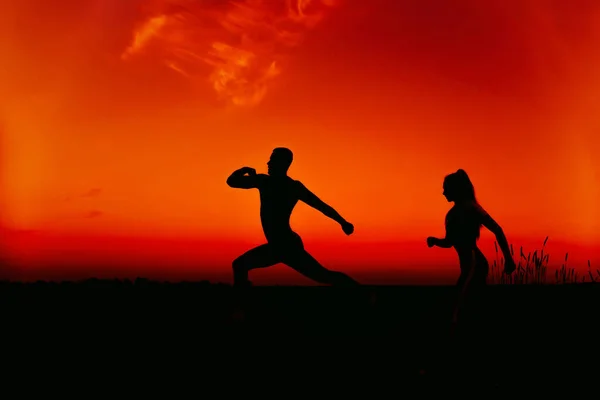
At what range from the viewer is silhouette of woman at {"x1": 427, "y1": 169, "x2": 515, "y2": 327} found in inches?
334

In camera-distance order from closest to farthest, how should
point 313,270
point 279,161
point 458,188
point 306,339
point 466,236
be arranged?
1. point 466,236
2. point 458,188
3. point 313,270
4. point 279,161
5. point 306,339

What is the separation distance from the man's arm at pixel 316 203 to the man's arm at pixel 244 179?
537mm

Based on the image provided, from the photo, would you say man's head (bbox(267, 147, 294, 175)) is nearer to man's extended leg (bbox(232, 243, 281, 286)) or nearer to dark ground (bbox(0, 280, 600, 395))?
man's extended leg (bbox(232, 243, 281, 286))

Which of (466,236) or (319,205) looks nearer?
(466,236)

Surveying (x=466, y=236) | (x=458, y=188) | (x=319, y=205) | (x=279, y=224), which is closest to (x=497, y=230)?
(x=466, y=236)

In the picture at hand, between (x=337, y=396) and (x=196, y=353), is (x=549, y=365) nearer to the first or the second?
(x=337, y=396)

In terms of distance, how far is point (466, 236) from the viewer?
27.8 ft

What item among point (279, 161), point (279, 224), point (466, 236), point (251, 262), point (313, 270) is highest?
point (279, 161)

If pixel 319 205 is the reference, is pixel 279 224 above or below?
below

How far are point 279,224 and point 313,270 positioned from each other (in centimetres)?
67

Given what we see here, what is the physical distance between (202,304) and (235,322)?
162 inches

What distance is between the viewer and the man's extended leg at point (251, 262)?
9.33 m

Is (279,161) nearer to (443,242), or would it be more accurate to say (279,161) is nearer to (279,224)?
(279,224)

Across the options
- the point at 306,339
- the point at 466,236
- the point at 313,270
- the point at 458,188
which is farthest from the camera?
the point at 306,339
